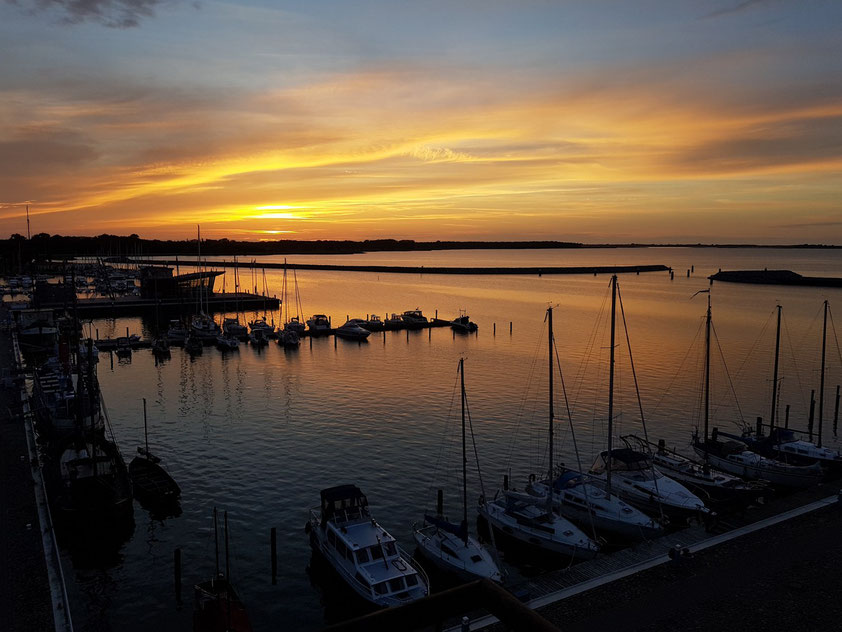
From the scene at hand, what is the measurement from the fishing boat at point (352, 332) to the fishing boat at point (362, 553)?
197 feet

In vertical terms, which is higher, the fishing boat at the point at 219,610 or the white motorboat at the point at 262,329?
the white motorboat at the point at 262,329

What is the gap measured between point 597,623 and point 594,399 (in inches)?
1467

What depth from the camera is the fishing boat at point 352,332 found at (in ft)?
285

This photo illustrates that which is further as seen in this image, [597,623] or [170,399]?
[170,399]

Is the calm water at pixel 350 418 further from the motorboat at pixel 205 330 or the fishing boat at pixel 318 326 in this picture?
the motorboat at pixel 205 330

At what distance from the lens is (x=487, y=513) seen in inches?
1107

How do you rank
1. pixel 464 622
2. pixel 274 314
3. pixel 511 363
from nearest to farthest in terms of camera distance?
pixel 464 622 < pixel 511 363 < pixel 274 314

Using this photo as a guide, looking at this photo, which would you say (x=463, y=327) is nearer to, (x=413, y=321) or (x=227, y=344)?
(x=413, y=321)

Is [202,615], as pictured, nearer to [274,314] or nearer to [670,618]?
[670,618]

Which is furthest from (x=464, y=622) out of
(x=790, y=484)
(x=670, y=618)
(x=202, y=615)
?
(x=790, y=484)

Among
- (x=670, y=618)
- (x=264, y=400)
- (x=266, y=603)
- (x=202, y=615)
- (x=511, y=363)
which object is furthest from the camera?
(x=511, y=363)

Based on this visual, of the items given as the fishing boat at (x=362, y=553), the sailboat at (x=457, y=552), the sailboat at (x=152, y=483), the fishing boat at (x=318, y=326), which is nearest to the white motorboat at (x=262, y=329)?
the fishing boat at (x=318, y=326)

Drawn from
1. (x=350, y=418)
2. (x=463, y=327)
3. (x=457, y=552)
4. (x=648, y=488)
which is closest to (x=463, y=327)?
(x=463, y=327)

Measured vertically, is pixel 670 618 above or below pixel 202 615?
above
